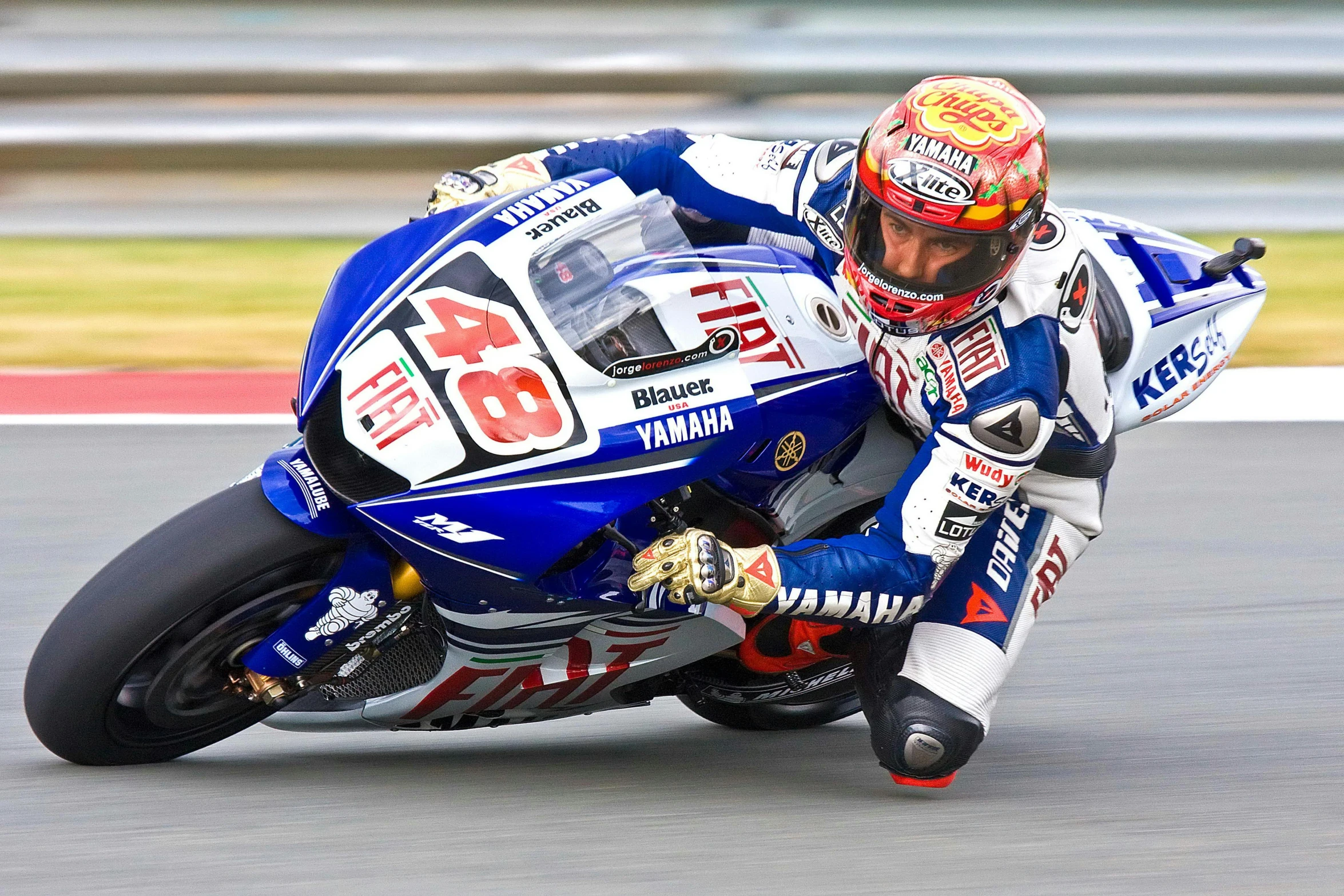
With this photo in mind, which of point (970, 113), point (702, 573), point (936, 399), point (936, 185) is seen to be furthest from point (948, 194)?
point (702, 573)

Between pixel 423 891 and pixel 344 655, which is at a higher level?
pixel 344 655

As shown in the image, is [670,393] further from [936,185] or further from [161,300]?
[161,300]

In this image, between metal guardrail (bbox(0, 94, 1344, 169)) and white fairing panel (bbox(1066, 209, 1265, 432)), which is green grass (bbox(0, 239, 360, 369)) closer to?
metal guardrail (bbox(0, 94, 1344, 169))

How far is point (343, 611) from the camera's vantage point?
9.30ft

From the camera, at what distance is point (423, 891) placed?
2.66 metres

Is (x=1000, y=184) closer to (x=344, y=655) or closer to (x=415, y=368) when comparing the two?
(x=415, y=368)

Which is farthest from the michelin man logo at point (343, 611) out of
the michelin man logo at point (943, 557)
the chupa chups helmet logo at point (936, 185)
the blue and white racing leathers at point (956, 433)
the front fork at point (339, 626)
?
the chupa chups helmet logo at point (936, 185)

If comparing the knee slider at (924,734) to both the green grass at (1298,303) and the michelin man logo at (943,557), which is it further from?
the green grass at (1298,303)

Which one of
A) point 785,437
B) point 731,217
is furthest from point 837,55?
point 785,437

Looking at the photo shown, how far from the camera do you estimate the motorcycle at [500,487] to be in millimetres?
2645

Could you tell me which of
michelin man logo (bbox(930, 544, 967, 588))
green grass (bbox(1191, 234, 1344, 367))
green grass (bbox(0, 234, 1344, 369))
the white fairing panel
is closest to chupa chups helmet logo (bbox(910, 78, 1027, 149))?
the white fairing panel

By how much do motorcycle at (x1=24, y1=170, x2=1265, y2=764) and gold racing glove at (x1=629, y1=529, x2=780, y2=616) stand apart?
2.6 inches

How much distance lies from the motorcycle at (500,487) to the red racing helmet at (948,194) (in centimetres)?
19

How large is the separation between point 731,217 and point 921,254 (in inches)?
26.2
